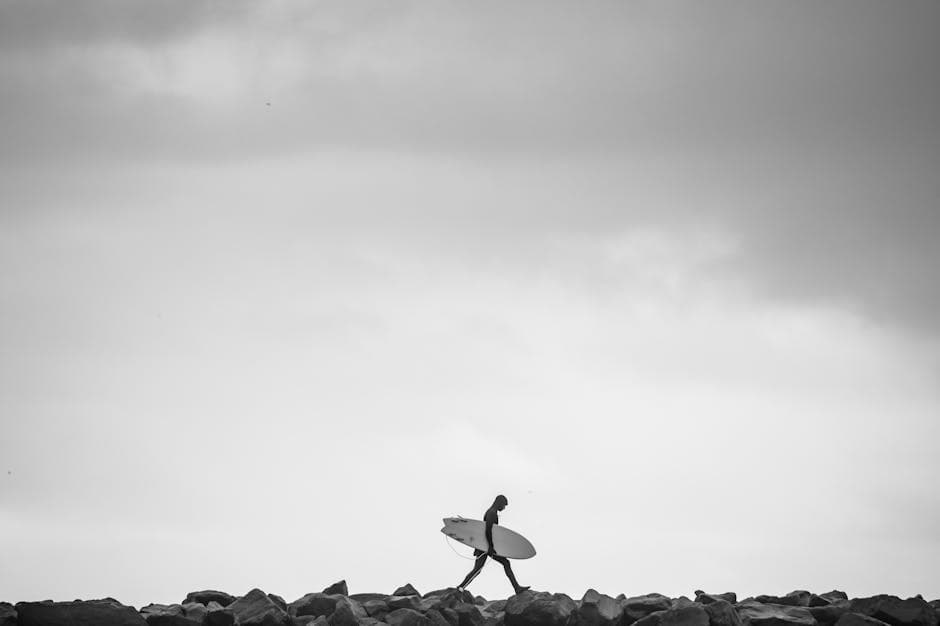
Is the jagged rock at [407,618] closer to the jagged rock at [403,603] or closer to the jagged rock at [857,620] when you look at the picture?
the jagged rock at [403,603]

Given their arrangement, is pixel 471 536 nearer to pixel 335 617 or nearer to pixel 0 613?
pixel 335 617

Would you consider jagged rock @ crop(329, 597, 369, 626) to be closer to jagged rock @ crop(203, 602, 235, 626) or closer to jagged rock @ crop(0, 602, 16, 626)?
jagged rock @ crop(203, 602, 235, 626)

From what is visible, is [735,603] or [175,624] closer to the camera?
[175,624]

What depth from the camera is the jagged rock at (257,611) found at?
78.6 ft

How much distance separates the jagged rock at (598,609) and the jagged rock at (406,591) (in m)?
4.71

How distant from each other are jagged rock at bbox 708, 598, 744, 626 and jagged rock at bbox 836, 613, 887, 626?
7.68 ft

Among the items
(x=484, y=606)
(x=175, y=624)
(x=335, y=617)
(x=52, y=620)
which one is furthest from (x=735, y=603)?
(x=52, y=620)

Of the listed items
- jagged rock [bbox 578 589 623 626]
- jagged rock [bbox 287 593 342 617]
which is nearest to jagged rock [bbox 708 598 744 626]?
jagged rock [bbox 578 589 623 626]

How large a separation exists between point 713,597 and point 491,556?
18.6 ft

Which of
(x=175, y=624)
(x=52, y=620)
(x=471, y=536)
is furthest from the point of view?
(x=471, y=536)

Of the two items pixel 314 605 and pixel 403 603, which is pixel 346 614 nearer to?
pixel 403 603

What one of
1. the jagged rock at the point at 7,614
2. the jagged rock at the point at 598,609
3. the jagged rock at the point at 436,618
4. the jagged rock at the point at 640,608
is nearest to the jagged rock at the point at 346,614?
the jagged rock at the point at 436,618

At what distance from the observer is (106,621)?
22.8 meters

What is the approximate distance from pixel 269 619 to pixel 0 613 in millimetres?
6096
